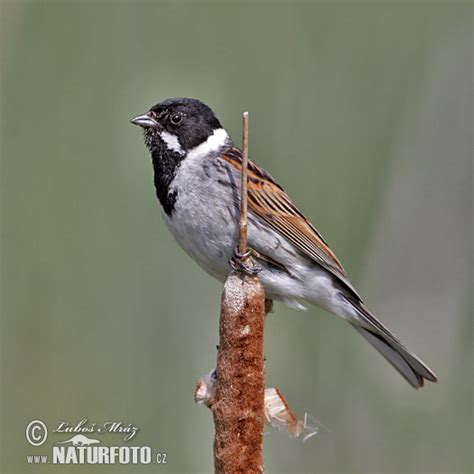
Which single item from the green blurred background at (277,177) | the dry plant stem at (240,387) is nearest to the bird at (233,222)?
the green blurred background at (277,177)

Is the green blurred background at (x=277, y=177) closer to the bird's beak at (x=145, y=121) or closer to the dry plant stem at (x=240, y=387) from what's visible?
the bird's beak at (x=145, y=121)

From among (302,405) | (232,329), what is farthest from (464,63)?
(232,329)

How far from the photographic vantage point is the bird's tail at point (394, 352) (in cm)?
304

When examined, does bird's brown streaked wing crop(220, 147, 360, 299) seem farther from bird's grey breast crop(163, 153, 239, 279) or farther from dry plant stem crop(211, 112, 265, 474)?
dry plant stem crop(211, 112, 265, 474)

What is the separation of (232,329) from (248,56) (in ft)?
5.95

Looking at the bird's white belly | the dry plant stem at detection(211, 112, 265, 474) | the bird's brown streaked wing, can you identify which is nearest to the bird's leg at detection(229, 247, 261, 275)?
the dry plant stem at detection(211, 112, 265, 474)

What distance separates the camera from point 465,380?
327 centimetres

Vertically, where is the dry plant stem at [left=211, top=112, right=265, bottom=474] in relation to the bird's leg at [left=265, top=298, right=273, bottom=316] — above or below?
below

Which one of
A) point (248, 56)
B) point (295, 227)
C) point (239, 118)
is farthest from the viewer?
point (248, 56)

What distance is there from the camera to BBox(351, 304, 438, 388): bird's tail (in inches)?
120

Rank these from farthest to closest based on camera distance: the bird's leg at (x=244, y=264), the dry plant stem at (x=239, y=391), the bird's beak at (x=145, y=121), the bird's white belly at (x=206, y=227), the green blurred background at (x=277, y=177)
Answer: the green blurred background at (x=277, y=177) < the bird's beak at (x=145, y=121) < the bird's white belly at (x=206, y=227) < the bird's leg at (x=244, y=264) < the dry plant stem at (x=239, y=391)

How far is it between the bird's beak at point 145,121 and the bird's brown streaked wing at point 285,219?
10.5 inches

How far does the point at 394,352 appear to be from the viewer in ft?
10.3

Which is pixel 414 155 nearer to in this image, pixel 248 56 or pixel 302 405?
pixel 248 56
